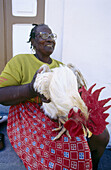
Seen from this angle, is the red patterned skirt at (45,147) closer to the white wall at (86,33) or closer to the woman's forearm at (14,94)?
the woman's forearm at (14,94)

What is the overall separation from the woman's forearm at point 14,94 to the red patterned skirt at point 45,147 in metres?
0.17

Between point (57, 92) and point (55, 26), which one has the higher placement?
point (55, 26)

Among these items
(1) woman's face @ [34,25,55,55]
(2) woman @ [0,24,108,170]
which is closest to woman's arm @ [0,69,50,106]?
(2) woman @ [0,24,108,170]

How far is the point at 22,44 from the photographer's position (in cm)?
267

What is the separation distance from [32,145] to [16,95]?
0.43 meters

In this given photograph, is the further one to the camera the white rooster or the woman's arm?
the woman's arm

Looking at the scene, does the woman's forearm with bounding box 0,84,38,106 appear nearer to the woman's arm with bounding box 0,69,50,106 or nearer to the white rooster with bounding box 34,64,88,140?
the woman's arm with bounding box 0,69,50,106

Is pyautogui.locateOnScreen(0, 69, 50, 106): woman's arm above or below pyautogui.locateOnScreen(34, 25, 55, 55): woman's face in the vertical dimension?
below

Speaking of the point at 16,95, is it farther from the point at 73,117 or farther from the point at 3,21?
the point at 3,21

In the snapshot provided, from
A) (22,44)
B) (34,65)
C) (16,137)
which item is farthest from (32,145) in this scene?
(22,44)

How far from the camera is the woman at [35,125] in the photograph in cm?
123

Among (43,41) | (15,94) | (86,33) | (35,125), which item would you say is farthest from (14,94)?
(86,33)

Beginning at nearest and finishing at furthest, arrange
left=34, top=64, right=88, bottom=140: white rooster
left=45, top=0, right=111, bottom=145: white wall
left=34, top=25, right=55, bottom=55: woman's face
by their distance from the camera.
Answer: left=34, top=64, right=88, bottom=140: white rooster < left=34, top=25, right=55, bottom=55: woman's face < left=45, top=0, right=111, bottom=145: white wall

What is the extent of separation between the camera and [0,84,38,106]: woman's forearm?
1368mm
